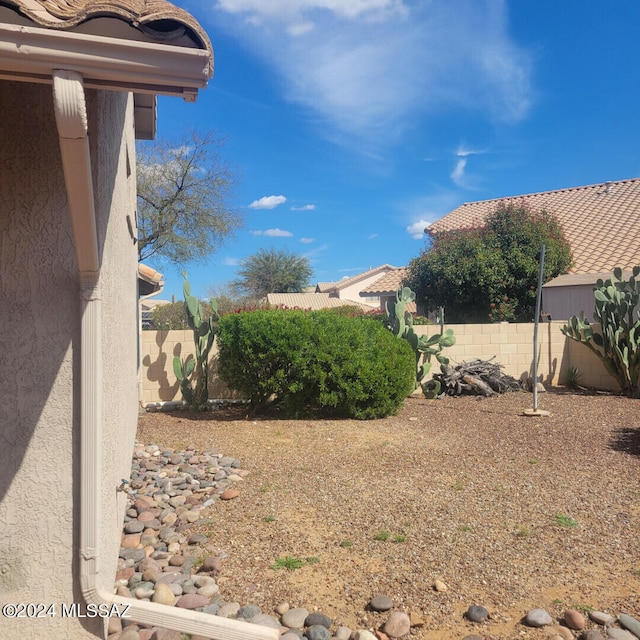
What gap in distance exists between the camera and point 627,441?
Answer: 24.0ft

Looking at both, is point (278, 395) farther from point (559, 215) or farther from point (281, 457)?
point (559, 215)

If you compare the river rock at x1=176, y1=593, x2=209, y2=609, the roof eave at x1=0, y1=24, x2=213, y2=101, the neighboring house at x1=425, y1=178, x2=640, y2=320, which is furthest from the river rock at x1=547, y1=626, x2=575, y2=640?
the neighboring house at x1=425, y1=178, x2=640, y2=320

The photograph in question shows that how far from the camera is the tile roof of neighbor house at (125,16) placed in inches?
79.9

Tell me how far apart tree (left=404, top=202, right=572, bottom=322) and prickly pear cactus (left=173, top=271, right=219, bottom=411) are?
11.0 metres

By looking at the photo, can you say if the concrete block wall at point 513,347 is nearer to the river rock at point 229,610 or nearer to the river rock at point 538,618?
the river rock at point 538,618

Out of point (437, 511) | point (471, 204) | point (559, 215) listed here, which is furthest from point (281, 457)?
point (471, 204)

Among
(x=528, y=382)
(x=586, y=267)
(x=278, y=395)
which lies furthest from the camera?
(x=586, y=267)

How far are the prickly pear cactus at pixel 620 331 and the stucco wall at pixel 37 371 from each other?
36.9 feet

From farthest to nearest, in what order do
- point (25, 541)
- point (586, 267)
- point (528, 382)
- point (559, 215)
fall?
point (559, 215), point (586, 267), point (528, 382), point (25, 541)

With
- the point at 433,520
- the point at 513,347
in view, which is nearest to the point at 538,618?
the point at 433,520

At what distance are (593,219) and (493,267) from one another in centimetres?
655

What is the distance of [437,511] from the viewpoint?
4699mm

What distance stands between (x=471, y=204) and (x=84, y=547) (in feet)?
86.4

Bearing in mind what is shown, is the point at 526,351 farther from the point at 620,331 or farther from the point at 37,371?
the point at 37,371
